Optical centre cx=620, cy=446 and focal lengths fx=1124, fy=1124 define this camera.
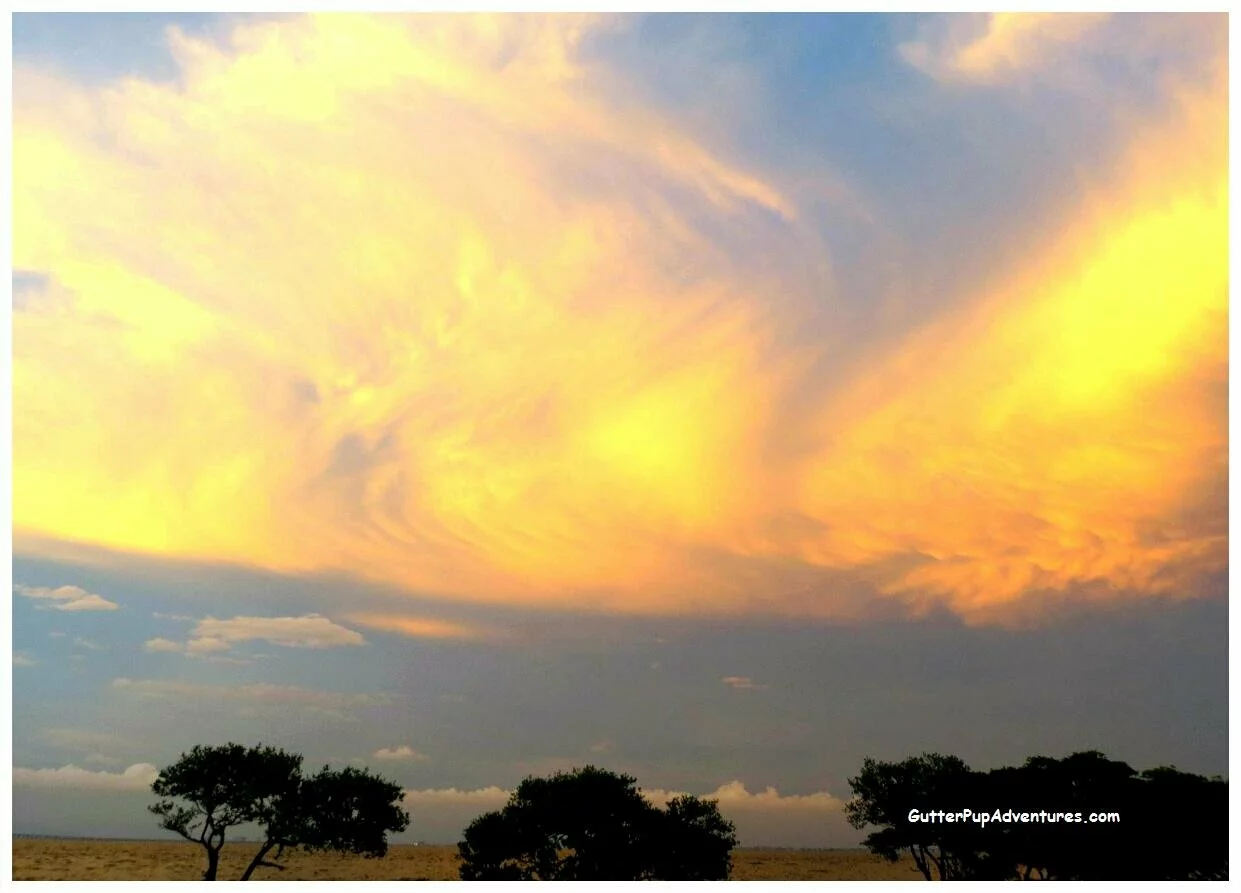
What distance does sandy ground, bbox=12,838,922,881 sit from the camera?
26.0 meters

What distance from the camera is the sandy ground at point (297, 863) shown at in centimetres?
2603

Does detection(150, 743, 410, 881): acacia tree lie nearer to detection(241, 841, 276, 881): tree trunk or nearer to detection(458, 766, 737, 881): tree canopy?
detection(241, 841, 276, 881): tree trunk

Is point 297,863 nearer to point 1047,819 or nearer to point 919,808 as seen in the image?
point 919,808

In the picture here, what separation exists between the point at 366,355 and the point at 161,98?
780cm

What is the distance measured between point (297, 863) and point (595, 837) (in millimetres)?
8170

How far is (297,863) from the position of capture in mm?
30125

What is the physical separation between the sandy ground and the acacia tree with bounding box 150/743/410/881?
536 millimetres

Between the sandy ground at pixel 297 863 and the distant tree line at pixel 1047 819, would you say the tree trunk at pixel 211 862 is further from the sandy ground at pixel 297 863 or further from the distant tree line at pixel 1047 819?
the distant tree line at pixel 1047 819

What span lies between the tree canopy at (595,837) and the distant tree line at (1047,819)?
4117mm

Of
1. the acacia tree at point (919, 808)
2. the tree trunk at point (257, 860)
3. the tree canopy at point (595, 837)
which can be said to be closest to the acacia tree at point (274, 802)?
the tree trunk at point (257, 860)

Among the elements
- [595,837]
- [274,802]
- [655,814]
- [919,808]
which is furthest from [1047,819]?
[274,802]

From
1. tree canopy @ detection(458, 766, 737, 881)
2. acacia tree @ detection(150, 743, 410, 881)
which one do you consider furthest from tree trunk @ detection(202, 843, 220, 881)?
tree canopy @ detection(458, 766, 737, 881)

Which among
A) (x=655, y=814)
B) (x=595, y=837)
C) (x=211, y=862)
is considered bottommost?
(x=211, y=862)
